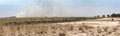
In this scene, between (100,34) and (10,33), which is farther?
(10,33)

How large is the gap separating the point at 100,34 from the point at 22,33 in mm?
8403

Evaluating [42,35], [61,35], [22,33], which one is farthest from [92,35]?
[22,33]

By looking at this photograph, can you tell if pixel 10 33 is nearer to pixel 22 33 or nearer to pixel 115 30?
pixel 22 33

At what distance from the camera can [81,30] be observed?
36.9 m

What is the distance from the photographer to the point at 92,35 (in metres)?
33.0

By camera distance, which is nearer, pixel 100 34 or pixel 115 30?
pixel 100 34

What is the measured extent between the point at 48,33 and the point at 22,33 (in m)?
2.84

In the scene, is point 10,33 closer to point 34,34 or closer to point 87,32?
point 34,34

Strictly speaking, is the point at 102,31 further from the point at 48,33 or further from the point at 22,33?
the point at 22,33

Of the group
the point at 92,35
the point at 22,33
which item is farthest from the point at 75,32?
the point at 22,33

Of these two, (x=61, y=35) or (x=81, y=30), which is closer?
(x=61, y=35)

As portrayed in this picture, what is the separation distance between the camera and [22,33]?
117ft

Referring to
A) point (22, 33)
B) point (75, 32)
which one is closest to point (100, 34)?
point (75, 32)

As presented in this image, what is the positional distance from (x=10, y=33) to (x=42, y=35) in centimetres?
395
